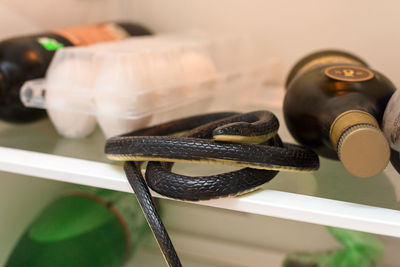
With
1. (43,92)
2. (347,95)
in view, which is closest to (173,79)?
(43,92)

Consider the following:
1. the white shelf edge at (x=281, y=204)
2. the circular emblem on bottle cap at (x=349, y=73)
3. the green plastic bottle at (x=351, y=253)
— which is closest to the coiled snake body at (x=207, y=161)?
the white shelf edge at (x=281, y=204)

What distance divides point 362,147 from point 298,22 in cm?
69

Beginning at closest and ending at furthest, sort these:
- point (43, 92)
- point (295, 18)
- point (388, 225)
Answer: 1. point (388, 225)
2. point (43, 92)
3. point (295, 18)

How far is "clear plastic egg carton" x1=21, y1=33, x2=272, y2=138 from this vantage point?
2.32 ft

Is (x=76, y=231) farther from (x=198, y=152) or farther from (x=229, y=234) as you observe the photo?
(x=198, y=152)

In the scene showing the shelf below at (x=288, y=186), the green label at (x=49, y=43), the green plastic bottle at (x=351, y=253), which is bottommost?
the green plastic bottle at (x=351, y=253)

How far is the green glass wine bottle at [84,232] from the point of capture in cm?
80

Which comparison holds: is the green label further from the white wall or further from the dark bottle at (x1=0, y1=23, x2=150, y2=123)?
the white wall

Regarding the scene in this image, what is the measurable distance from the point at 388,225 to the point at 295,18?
72 centimetres

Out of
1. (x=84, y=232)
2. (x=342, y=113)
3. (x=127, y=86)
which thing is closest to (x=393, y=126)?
(x=342, y=113)

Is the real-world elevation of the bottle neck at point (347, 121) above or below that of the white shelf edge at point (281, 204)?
above

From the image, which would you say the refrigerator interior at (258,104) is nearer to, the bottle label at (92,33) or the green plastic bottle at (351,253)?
the green plastic bottle at (351,253)

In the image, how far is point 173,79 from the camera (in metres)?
0.79

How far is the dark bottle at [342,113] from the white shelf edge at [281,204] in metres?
0.06
